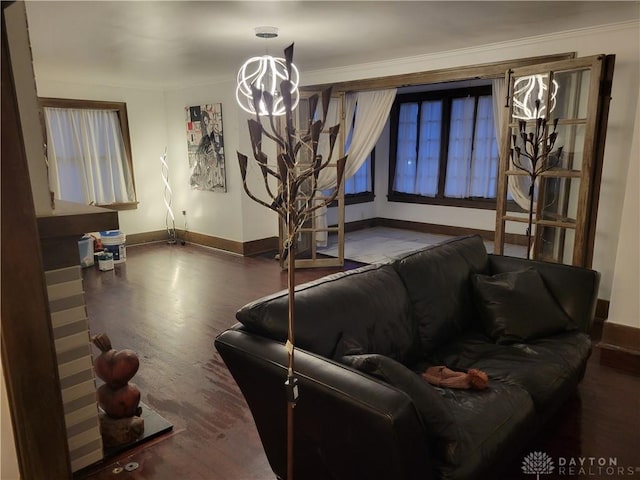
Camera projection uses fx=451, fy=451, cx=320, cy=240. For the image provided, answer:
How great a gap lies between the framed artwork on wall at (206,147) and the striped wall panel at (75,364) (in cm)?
426

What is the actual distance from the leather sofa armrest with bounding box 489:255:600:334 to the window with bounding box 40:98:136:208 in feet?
18.2

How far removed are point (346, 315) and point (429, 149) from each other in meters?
6.19

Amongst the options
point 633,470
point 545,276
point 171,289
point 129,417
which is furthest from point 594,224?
point 171,289

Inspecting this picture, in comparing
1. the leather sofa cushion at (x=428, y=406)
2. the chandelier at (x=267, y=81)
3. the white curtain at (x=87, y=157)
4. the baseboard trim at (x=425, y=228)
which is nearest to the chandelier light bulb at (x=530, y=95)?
the chandelier at (x=267, y=81)

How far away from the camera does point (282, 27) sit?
3381mm

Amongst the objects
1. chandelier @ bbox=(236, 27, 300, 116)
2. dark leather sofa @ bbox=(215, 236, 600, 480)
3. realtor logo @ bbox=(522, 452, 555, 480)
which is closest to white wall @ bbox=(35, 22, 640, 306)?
chandelier @ bbox=(236, 27, 300, 116)

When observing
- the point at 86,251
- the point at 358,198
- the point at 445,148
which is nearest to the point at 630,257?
the point at 445,148

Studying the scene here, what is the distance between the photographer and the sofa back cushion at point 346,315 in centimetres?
183

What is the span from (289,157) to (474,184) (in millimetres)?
6467

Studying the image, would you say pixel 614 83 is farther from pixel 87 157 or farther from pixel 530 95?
pixel 87 157

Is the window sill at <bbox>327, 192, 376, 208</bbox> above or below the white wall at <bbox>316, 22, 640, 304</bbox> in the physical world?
below

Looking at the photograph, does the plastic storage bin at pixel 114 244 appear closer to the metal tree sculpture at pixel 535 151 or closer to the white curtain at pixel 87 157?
the white curtain at pixel 87 157

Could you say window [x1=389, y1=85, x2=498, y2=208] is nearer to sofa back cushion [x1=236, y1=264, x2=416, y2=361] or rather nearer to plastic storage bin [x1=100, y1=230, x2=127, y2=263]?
plastic storage bin [x1=100, y1=230, x2=127, y2=263]

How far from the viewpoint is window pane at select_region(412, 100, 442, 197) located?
748 centimetres
